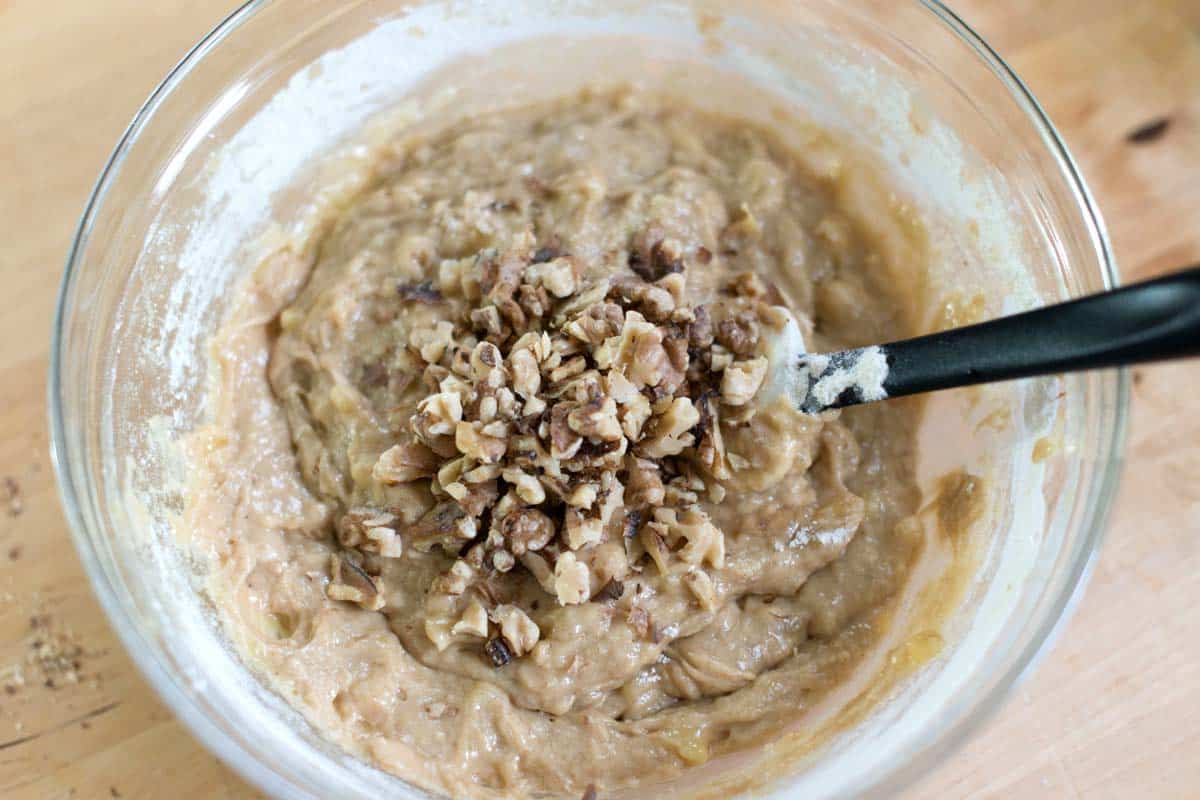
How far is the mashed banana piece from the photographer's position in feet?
6.54

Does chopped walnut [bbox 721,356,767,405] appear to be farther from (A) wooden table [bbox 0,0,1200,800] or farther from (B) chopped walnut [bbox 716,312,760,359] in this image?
(A) wooden table [bbox 0,0,1200,800]

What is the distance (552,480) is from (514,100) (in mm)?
1160

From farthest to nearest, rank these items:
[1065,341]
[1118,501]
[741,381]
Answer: [1118,501] → [741,381] → [1065,341]

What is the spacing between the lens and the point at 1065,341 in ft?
5.17

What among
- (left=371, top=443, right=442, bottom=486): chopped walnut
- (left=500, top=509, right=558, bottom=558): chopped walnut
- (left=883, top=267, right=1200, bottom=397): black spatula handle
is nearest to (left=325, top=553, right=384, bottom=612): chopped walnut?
(left=371, top=443, right=442, bottom=486): chopped walnut

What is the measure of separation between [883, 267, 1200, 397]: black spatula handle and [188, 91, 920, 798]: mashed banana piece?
31 cm

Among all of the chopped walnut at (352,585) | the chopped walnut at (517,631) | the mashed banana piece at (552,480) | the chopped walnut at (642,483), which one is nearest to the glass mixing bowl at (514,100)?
the mashed banana piece at (552,480)

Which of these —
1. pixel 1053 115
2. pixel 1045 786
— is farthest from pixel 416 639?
pixel 1053 115

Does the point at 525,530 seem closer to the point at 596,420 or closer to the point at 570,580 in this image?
the point at 570,580

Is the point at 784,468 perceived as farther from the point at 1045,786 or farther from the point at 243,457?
the point at 243,457

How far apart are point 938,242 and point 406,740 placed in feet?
5.46

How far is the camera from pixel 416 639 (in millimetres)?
2086

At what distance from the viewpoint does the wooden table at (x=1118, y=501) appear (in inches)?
82.9

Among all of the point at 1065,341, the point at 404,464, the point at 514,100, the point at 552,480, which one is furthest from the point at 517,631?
the point at 514,100
